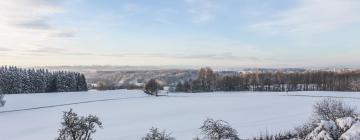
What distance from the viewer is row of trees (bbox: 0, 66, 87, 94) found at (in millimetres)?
94500

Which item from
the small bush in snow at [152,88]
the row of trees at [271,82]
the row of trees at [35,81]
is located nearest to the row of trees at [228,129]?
the row of trees at [35,81]

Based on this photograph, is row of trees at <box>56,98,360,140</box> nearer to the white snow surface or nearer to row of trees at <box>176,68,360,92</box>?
the white snow surface

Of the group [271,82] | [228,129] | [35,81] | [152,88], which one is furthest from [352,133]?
[271,82]

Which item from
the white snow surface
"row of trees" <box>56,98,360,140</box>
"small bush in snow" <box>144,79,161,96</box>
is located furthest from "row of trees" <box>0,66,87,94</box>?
the white snow surface

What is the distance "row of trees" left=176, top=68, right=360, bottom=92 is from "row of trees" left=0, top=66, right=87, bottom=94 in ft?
118

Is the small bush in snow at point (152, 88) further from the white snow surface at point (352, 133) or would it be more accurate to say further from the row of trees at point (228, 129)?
the white snow surface at point (352, 133)

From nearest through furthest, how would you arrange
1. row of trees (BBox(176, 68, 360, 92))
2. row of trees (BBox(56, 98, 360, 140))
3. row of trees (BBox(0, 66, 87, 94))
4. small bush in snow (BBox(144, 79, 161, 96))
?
row of trees (BBox(56, 98, 360, 140)), row of trees (BBox(0, 66, 87, 94)), small bush in snow (BBox(144, 79, 161, 96)), row of trees (BBox(176, 68, 360, 92))

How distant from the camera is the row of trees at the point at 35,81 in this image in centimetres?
9450

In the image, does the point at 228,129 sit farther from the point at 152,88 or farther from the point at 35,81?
the point at 152,88

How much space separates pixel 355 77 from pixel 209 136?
14373cm

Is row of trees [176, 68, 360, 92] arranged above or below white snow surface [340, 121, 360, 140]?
below

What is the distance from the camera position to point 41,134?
3766 centimetres

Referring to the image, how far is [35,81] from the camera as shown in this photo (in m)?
101

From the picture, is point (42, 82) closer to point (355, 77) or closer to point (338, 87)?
point (338, 87)
